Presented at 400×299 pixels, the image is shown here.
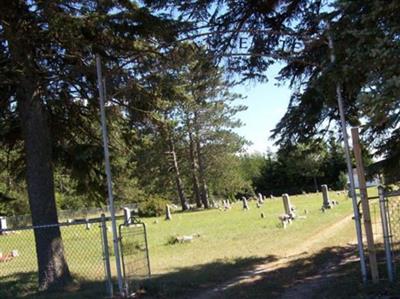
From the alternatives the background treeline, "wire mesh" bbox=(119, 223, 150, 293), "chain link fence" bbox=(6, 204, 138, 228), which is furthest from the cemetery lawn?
"chain link fence" bbox=(6, 204, 138, 228)

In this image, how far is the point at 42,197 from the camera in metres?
11.2

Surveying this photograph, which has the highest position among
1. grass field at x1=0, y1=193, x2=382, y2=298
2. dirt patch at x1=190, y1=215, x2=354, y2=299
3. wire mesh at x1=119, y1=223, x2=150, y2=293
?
wire mesh at x1=119, y1=223, x2=150, y2=293

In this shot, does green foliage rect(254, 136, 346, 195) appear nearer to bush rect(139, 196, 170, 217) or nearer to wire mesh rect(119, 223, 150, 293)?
bush rect(139, 196, 170, 217)

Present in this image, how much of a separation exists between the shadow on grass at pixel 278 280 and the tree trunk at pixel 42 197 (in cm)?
205

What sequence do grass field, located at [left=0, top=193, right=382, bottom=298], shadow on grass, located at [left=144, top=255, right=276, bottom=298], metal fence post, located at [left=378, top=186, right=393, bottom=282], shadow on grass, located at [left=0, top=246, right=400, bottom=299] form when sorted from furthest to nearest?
grass field, located at [left=0, top=193, right=382, bottom=298] < shadow on grass, located at [left=144, top=255, right=276, bottom=298] < shadow on grass, located at [left=0, top=246, right=400, bottom=299] < metal fence post, located at [left=378, top=186, right=393, bottom=282]

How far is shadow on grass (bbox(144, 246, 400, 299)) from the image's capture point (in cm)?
822

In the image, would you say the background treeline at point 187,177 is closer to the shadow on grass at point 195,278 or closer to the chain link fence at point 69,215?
the chain link fence at point 69,215

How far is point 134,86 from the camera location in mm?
11734

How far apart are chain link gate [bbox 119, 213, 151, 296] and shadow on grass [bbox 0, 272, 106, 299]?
20.8 inches

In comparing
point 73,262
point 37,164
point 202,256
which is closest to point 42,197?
point 37,164

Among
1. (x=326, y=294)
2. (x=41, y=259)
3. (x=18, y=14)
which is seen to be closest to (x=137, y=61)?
(x=18, y=14)

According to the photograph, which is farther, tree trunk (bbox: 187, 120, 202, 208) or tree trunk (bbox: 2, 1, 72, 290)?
tree trunk (bbox: 187, 120, 202, 208)

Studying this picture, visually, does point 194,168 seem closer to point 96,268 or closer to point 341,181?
point 341,181

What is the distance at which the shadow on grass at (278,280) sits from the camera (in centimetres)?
822
